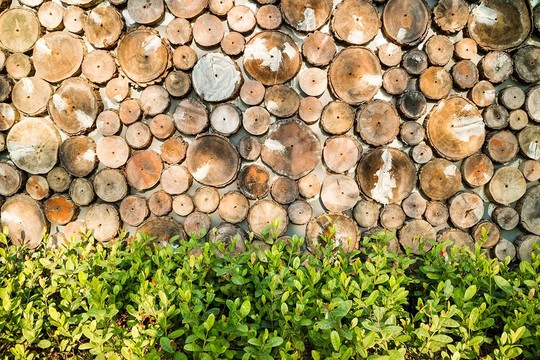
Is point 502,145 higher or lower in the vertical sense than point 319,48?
lower

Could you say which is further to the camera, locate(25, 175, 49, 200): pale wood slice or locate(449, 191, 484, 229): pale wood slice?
locate(25, 175, 49, 200): pale wood slice

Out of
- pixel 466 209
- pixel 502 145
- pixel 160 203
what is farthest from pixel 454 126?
pixel 160 203

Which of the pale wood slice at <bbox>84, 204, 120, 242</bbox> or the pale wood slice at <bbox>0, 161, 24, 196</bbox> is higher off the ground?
the pale wood slice at <bbox>0, 161, 24, 196</bbox>

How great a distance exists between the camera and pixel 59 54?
2.92m

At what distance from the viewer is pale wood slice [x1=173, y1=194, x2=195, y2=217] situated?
297 centimetres

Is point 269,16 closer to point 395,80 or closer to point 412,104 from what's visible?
point 395,80

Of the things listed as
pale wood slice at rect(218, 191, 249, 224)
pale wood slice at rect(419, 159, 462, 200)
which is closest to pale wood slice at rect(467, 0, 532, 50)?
pale wood slice at rect(419, 159, 462, 200)

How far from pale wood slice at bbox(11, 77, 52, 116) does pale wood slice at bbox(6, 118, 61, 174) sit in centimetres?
12

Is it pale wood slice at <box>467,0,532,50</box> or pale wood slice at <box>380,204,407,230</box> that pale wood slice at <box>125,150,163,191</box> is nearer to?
pale wood slice at <box>380,204,407,230</box>

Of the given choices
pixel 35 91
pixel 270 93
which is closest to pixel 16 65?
pixel 35 91

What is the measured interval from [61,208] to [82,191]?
28 cm

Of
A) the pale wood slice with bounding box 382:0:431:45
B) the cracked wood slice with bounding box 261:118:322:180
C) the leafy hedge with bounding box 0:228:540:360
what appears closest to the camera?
the leafy hedge with bounding box 0:228:540:360

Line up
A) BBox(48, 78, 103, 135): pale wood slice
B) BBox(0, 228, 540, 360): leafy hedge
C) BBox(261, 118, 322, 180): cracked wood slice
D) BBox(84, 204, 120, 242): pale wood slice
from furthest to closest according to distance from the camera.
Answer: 1. BBox(84, 204, 120, 242): pale wood slice
2. BBox(48, 78, 103, 135): pale wood slice
3. BBox(261, 118, 322, 180): cracked wood slice
4. BBox(0, 228, 540, 360): leafy hedge

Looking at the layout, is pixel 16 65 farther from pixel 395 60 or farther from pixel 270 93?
pixel 395 60
